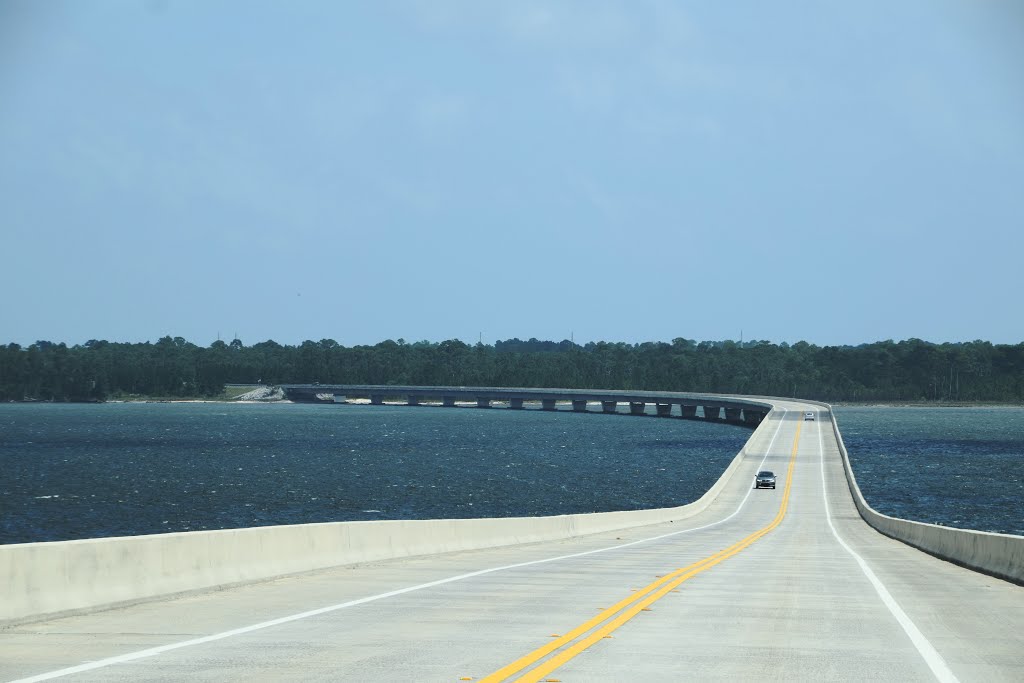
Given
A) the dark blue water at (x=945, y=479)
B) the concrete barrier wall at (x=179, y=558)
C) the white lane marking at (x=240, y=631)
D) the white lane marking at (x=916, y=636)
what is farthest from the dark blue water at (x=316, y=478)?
the white lane marking at (x=916, y=636)

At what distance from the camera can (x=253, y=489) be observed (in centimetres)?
9250

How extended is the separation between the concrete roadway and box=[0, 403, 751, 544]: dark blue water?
144 feet

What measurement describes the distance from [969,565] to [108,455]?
120 m

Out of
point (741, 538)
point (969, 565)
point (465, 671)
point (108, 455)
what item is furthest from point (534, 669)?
point (108, 455)

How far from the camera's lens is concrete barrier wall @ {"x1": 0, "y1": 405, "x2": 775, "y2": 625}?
1411 cm

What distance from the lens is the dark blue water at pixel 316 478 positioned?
→ 73.8m

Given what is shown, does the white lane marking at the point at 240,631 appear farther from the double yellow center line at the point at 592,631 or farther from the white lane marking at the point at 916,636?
the white lane marking at the point at 916,636

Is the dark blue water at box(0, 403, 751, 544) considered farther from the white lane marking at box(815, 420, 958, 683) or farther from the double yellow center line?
the white lane marking at box(815, 420, 958, 683)

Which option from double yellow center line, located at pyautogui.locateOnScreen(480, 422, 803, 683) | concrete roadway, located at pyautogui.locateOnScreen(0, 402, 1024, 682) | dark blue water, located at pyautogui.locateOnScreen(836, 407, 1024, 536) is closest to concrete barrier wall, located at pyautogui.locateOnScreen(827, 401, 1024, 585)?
concrete roadway, located at pyautogui.locateOnScreen(0, 402, 1024, 682)

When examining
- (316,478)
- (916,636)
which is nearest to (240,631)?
(916,636)

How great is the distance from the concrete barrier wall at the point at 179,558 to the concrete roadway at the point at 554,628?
9.5 inches

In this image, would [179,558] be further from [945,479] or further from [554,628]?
[945,479]

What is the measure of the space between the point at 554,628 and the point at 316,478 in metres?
91.4

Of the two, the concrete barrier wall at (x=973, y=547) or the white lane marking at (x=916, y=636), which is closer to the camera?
the white lane marking at (x=916, y=636)
